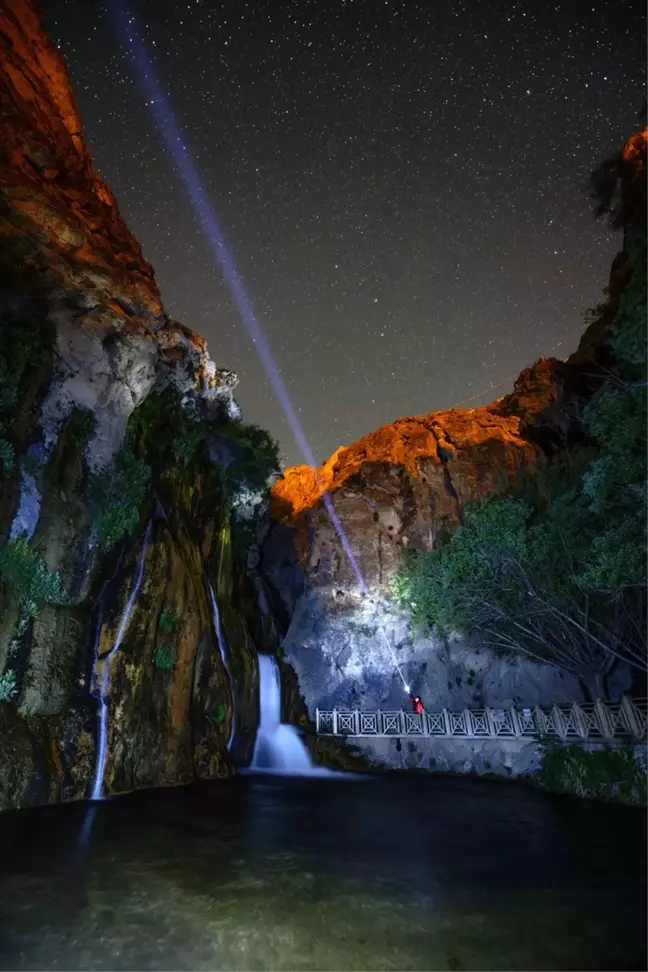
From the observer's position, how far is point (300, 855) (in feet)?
23.3

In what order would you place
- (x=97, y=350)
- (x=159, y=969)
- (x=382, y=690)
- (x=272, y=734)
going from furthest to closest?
(x=382, y=690), (x=272, y=734), (x=97, y=350), (x=159, y=969)

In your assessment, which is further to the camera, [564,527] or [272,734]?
[272,734]

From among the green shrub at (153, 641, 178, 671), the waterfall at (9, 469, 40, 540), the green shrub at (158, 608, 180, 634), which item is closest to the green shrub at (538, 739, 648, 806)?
the green shrub at (153, 641, 178, 671)

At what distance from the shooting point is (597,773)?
466 inches

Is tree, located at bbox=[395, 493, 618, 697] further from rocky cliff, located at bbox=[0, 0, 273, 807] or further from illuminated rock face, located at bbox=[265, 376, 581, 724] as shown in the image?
rocky cliff, located at bbox=[0, 0, 273, 807]

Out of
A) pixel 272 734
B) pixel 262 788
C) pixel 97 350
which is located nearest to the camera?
pixel 262 788

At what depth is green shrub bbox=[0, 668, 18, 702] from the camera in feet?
41.2

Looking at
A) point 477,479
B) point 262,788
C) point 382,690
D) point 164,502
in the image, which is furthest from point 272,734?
point 477,479

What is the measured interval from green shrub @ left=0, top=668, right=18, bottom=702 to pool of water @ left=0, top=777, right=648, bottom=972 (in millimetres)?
3343

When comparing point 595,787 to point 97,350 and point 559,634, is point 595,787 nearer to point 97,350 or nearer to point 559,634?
point 559,634

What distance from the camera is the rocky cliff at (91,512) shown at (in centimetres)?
1386

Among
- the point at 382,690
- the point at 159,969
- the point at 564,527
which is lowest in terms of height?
the point at 159,969

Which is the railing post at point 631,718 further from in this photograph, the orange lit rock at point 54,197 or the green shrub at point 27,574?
the orange lit rock at point 54,197

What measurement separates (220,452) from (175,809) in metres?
20.2
